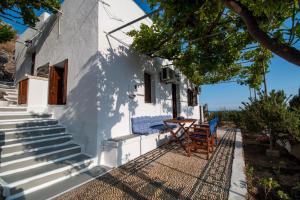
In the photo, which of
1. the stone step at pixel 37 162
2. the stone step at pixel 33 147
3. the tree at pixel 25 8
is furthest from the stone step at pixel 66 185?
the tree at pixel 25 8

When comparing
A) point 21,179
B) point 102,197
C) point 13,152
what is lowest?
point 102,197

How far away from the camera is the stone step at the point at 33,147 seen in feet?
11.0

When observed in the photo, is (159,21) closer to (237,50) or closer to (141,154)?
(237,50)

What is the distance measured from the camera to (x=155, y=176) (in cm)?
328

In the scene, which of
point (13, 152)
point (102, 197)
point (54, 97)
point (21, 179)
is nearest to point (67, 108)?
point (54, 97)

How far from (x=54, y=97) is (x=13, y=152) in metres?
2.89

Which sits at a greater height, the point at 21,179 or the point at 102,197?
the point at 21,179

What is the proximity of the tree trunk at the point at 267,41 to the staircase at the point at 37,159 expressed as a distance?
12.0 feet

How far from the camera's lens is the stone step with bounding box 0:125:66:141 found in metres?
3.70

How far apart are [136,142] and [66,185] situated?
207 centimetres

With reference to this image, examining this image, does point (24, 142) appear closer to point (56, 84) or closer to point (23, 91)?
point (56, 84)

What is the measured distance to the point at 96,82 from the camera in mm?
4340

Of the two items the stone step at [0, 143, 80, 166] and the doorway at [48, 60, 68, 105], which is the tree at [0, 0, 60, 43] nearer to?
the doorway at [48, 60, 68, 105]

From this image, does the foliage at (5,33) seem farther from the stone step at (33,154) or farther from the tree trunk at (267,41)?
the tree trunk at (267,41)
